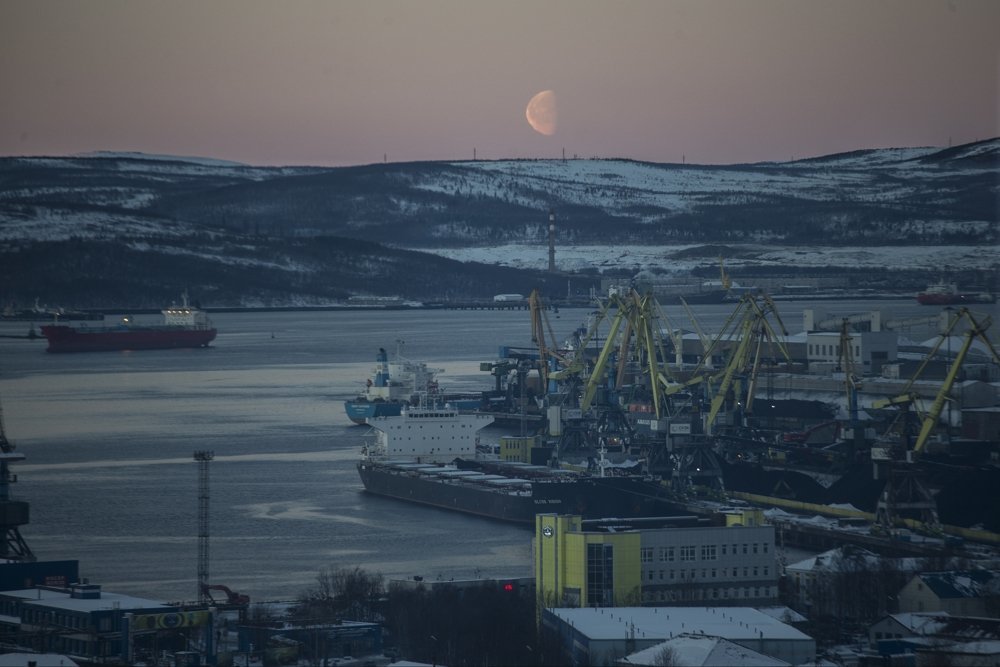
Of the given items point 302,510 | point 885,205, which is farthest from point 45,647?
point 885,205

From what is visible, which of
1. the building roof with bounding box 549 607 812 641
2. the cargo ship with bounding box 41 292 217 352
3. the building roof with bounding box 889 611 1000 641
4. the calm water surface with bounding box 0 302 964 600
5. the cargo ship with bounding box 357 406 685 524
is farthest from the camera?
the cargo ship with bounding box 41 292 217 352

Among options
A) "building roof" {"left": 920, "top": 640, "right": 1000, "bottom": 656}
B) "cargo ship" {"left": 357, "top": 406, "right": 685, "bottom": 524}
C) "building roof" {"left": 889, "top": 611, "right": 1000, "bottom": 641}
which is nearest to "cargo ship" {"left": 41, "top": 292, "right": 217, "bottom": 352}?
"cargo ship" {"left": 357, "top": 406, "right": 685, "bottom": 524}

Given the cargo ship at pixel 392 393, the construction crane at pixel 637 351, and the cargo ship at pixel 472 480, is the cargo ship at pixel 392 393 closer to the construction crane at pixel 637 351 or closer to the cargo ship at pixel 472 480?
the cargo ship at pixel 472 480

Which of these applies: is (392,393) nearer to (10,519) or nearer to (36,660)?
(10,519)

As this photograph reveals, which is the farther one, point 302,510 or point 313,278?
point 313,278

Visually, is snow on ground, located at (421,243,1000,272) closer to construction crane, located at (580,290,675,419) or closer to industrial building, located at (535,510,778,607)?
construction crane, located at (580,290,675,419)

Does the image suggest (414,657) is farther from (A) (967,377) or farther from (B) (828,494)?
(A) (967,377)

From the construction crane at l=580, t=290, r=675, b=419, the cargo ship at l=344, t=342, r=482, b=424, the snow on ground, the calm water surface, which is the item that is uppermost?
the snow on ground
